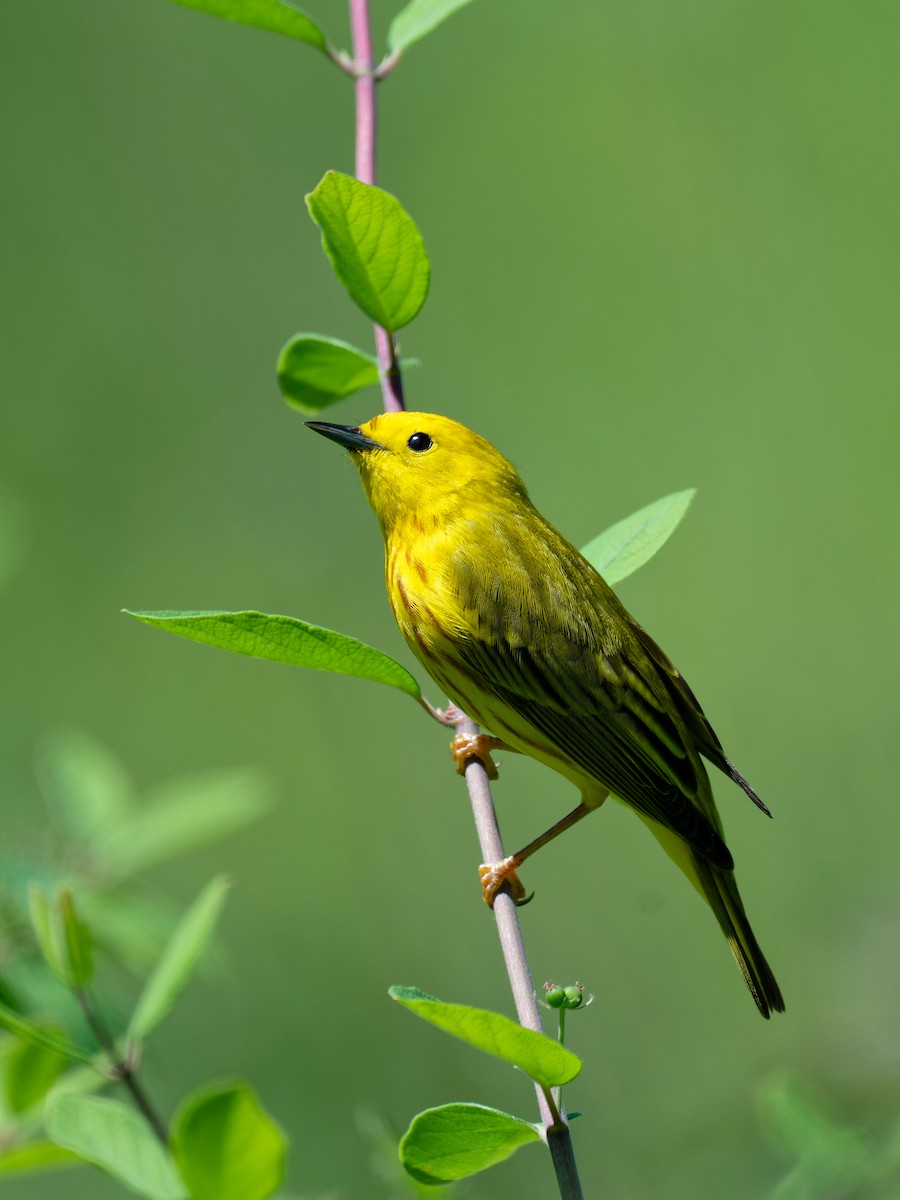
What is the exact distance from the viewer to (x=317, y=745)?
222 inches

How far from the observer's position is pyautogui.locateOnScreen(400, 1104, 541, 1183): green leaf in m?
1.24

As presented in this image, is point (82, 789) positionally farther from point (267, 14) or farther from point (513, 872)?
point (267, 14)

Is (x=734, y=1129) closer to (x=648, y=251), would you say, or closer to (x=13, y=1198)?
(x=13, y=1198)

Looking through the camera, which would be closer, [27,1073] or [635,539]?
[27,1073]

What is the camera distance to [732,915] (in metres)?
2.60

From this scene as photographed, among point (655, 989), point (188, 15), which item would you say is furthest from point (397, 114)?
point (655, 989)

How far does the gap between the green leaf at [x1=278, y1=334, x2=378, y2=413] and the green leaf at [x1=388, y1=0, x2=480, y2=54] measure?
1.47 feet

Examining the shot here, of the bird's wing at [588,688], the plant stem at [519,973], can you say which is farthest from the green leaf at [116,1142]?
the bird's wing at [588,688]

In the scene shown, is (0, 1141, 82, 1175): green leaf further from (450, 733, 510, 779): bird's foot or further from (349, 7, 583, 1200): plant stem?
(450, 733, 510, 779): bird's foot

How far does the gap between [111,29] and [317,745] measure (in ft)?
11.7

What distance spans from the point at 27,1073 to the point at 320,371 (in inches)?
42.2

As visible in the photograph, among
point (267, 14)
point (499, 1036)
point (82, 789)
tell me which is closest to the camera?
point (499, 1036)

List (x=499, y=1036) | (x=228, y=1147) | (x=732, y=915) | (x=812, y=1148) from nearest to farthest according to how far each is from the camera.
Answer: (x=499, y=1036) < (x=228, y=1147) < (x=812, y=1148) < (x=732, y=915)

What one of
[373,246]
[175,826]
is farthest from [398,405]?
[175,826]
